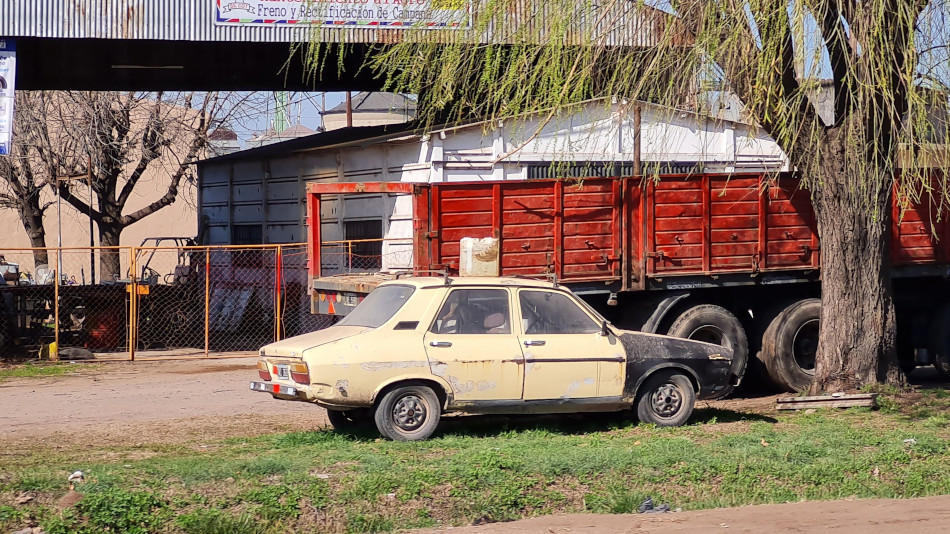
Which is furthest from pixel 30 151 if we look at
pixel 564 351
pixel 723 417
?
pixel 723 417

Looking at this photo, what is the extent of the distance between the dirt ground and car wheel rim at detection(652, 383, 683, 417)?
200cm

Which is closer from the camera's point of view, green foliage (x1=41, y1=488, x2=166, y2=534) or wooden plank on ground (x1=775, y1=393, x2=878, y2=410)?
green foliage (x1=41, y1=488, x2=166, y2=534)

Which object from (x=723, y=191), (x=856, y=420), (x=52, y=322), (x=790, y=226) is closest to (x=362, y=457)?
(x=856, y=420)

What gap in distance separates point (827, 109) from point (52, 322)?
528 inches

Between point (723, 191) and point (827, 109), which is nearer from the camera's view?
point (723, 191)

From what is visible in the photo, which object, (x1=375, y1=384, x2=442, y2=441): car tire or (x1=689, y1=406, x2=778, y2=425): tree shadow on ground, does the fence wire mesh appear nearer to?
(x1=689, y1=406, x2=778, y2=425): tree shadow on ground

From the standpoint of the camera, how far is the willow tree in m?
9.46

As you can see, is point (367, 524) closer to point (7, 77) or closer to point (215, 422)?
point (215, 422)

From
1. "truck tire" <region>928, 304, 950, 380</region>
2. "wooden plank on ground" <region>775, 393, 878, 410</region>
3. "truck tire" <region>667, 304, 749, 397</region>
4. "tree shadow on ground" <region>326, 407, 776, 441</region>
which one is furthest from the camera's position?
"truck tire" <region>928, 304, 950, 380</region>

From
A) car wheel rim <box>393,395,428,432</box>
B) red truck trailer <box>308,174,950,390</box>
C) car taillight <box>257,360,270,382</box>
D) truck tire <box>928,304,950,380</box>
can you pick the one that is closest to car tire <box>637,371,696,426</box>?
car wheel rim <box>393,395,428,432</box>

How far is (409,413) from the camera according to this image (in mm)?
9547

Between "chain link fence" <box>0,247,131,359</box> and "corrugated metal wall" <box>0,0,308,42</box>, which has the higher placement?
"corrugated metal wall" <box>0,0,308,42</box>

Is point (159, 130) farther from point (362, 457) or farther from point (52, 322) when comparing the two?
point (362, 457)

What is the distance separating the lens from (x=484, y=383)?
31.7 ft
